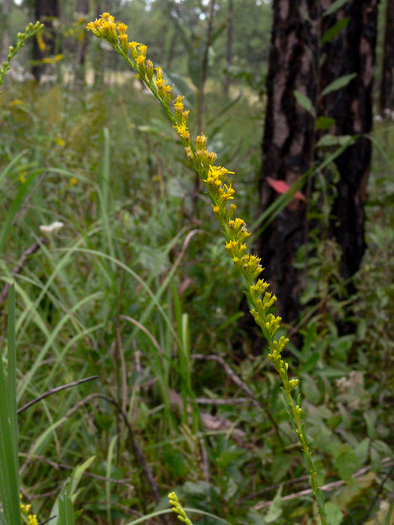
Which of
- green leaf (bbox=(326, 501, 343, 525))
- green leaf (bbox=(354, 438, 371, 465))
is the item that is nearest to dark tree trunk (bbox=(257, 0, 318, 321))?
green leaf (bbox=(354, 438, 371, 465))

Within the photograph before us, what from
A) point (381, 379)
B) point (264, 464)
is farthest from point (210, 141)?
point (264, 464)

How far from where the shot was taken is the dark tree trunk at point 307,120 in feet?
5.48

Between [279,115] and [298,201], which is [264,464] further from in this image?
[279,115]

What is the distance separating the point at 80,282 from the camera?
1787mm

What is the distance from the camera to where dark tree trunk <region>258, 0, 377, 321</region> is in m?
1.67

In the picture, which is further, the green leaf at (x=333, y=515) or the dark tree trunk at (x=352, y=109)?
the dark tree trunk at (x=352, y=109)

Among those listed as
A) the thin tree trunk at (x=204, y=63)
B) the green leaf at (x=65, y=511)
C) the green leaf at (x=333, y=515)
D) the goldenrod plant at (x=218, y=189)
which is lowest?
the green leaf at (x=333, y=515)

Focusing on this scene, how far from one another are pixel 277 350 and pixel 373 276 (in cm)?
139

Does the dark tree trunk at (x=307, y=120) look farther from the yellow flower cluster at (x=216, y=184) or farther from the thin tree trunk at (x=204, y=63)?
the yellow flower cluster at (x=216, y=184)

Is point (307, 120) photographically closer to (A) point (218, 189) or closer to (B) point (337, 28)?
(B) point (337, 28)

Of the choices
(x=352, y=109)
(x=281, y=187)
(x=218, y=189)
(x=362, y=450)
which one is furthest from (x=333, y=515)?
(x=352, y=109)

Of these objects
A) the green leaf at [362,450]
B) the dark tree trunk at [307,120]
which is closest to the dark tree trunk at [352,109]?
the dark tree trunk at [307,120]

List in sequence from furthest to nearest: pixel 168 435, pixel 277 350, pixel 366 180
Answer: pixel 366 180 → pixel 168 435 → pixel 277 350

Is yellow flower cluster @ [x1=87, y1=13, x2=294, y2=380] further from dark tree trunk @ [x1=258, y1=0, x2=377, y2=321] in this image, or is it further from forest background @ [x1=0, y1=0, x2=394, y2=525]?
dark tree trunk @ [x1=258, y1=0, x2=377, y2=321]
